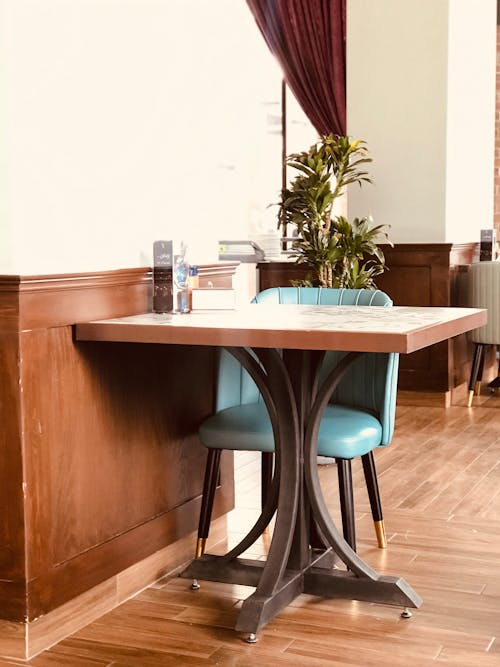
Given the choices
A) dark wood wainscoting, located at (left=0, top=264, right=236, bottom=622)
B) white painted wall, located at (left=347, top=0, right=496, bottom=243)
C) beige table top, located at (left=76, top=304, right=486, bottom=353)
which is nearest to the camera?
beige table top, located at (left=76, top=304, right=486, bottom=353)

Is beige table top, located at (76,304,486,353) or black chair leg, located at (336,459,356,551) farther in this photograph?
black chair leg, located at (336,459,356,551)

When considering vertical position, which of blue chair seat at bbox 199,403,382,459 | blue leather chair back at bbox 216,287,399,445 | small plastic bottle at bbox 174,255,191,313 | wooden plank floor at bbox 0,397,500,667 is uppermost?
small plastic bottle at bbox 174,255,191,313

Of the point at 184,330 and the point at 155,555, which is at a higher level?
the point at 184,330

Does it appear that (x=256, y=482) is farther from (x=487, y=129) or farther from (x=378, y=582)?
(x=487, y=129)

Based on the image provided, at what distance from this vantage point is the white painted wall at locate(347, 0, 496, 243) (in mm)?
6734

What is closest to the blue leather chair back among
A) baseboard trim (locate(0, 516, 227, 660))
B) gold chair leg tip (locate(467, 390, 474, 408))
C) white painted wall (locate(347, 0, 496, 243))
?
baseboard trim (locate(0, 516, 227, 660))

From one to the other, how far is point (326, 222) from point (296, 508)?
3532 mm

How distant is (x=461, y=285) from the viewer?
23.0 ft

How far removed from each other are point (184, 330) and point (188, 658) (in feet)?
2.85

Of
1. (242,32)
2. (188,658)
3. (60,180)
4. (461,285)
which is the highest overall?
(242,32)

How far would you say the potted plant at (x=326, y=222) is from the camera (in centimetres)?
620

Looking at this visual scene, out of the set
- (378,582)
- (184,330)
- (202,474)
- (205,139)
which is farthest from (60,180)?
(378,582)

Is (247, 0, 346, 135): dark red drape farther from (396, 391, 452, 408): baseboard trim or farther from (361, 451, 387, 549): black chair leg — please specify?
(361, 451, 387, 549): black chair leg

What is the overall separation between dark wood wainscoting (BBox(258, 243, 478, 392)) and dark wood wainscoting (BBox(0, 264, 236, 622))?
3.53m
